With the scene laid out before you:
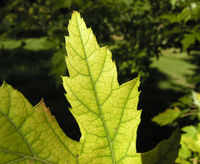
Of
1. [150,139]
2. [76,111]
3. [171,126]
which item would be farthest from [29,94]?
[76,111]

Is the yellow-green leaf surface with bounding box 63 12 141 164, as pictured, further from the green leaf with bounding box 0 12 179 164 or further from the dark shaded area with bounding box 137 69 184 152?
the dark shaded area with bounding box 137 69 184 152

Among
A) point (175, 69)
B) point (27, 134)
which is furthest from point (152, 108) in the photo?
point (27, 134)

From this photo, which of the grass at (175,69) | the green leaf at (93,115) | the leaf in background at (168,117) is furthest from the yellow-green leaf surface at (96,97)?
the grass at (175,69)

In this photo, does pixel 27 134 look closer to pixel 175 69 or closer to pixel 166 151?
pixel 166 151

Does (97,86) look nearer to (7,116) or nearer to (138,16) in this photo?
(7,116)

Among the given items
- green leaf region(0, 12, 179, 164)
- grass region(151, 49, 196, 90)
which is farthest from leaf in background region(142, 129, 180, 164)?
grass region(151, 49, 196, 90)

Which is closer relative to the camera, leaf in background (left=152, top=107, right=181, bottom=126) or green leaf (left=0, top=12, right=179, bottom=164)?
green leaf (left=0, top=12, right=179, bottom=164)

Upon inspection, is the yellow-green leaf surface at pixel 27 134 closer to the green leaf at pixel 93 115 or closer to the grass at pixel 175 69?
the green leaf at pixel 93 115
